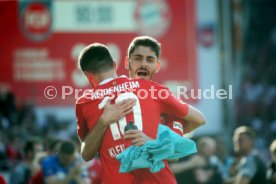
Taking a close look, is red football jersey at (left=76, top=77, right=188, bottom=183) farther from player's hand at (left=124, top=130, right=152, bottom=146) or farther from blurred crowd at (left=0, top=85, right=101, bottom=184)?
blurred crowd at (left=0, top=85, right=101, bottom=184)

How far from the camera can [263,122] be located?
2131 centimetres

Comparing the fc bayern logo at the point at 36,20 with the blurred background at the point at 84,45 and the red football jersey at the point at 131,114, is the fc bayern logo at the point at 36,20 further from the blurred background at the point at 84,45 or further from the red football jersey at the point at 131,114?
the red football jersey at the point at 131,114

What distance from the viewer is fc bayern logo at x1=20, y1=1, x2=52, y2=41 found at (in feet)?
51.9

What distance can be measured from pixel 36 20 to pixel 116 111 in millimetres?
10725

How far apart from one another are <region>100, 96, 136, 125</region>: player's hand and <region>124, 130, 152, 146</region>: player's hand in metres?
0.15

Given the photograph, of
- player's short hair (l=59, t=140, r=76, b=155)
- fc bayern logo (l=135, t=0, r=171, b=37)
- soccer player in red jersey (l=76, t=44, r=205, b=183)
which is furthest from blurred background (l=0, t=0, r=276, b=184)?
soccer player in red jersey (l=76, t=44, r=205, b=183)

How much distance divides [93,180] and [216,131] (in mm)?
6320

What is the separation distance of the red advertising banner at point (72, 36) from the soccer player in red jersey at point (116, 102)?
32.8 ft

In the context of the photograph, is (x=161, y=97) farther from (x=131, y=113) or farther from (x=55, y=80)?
(x=55, y=80)

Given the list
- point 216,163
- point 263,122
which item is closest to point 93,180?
point 216,163

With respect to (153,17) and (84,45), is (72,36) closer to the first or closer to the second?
(84,45)

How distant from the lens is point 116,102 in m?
5.57

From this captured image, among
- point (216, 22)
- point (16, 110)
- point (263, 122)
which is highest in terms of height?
point (216, 22)

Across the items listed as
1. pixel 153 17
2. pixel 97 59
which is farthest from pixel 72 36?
pixel 97 59
